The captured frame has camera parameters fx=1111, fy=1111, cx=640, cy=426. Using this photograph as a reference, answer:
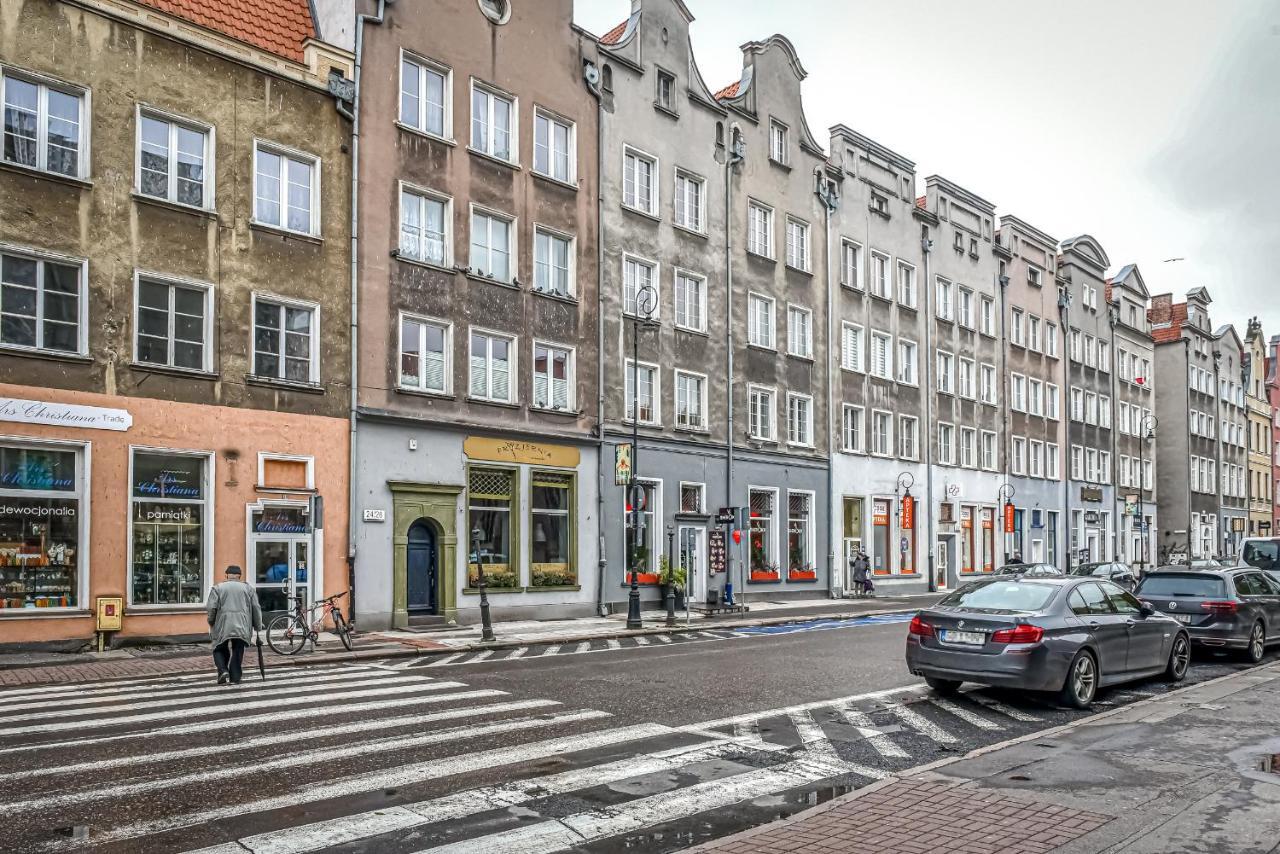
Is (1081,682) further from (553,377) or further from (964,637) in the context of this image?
(553,377)

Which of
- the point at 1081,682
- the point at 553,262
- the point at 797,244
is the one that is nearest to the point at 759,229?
the point at 797,244

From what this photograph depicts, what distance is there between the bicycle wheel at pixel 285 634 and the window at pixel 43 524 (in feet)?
10.9

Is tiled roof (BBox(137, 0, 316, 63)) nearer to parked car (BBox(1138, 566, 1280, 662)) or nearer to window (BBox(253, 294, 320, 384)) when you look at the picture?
window (BBox(253, 294, 320, 384))

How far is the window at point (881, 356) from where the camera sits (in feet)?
133

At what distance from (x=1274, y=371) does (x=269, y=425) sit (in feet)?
276

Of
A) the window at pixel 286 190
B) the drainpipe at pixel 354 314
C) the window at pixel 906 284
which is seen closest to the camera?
the window at pixel 286 190

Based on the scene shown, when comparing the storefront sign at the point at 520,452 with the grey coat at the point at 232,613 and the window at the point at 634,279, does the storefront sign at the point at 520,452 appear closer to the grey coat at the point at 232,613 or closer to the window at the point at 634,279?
the window at the point at 634,279

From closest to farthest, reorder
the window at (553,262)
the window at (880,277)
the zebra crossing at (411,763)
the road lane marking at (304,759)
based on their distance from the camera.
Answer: the zebra crossing at (411,763) → the road lane marking at (304,759) → the window at (553,262) → the window at (880,277)

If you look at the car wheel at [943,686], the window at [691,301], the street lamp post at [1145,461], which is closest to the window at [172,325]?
the window at [691,301]

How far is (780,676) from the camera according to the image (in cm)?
1578

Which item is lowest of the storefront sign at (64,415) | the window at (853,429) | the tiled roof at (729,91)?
the storefront sign at (64,415)

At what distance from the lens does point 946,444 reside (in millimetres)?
45031

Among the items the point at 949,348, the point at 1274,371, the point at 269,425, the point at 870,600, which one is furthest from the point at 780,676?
the point at 1274,371

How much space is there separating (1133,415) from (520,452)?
4744 cm
